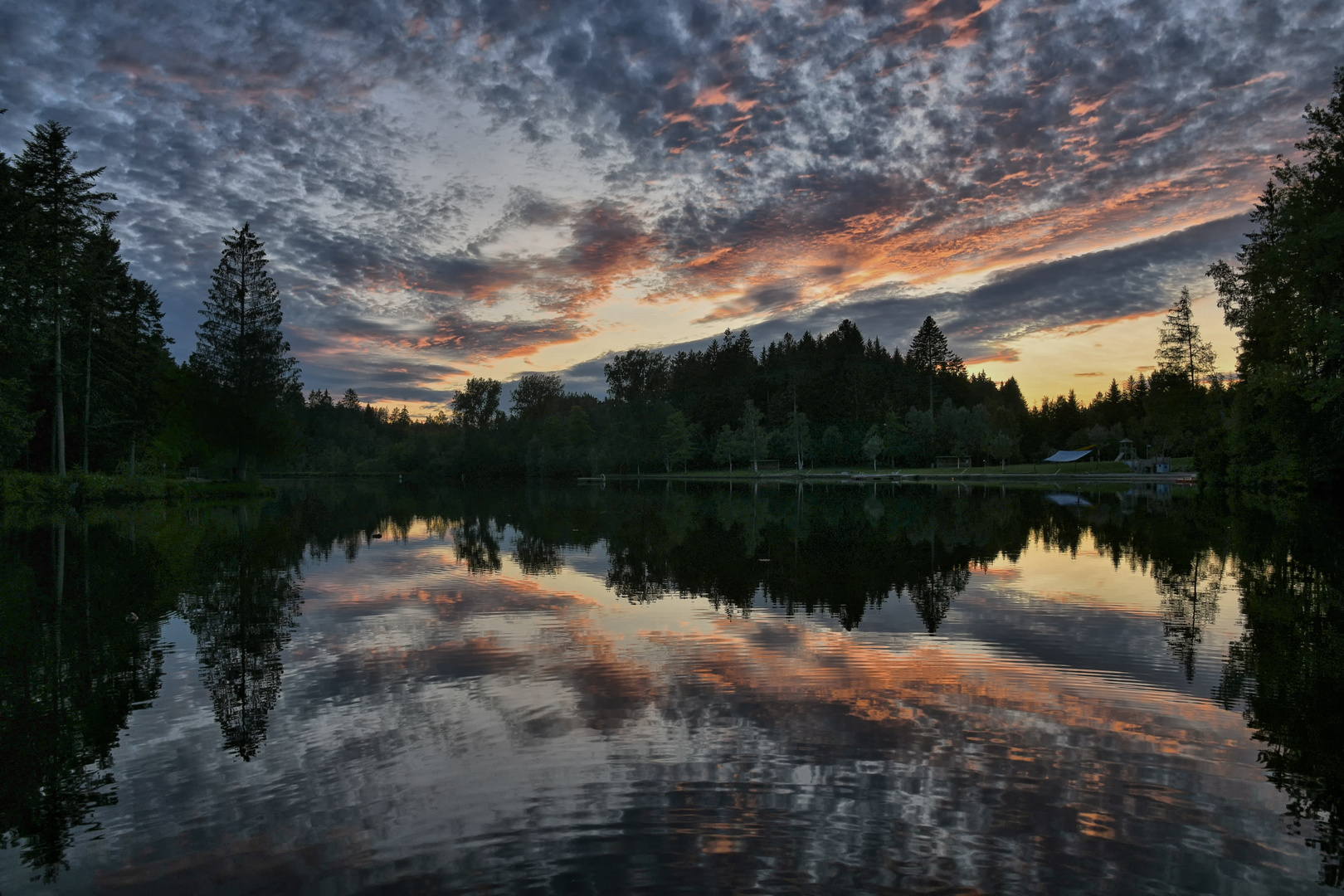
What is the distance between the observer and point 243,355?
5138 centimetres

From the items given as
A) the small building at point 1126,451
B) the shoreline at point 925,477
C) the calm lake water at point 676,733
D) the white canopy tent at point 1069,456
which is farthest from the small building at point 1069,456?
the calm lake water at point 676,733

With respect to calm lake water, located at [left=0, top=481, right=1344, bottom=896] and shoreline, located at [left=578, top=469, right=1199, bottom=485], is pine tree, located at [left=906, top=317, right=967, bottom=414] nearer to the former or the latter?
shoreline, located at [left=578, top=469, right=1199, bottom=485]

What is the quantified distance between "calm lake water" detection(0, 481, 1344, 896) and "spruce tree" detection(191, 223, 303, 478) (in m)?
38.3

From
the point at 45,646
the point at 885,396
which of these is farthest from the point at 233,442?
the point at 885,396

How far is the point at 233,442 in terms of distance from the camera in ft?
172

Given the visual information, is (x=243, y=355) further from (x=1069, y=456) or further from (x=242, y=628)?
(x=1069, y=456)

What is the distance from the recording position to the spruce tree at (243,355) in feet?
167

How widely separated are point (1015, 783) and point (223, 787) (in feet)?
22.1

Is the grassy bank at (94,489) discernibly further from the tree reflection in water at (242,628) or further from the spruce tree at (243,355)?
the tree reflection in water at (242,628)

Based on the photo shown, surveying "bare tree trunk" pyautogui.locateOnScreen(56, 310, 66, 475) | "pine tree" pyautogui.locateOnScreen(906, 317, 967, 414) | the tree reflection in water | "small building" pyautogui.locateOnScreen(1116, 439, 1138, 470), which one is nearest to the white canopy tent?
"small building" pyautogui.locateOnScreen(1116, 439, 1138, 470)

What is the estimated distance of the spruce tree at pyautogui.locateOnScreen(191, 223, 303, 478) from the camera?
51.0 m

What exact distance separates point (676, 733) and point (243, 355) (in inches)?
2173

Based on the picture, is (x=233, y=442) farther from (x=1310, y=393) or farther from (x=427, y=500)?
(x=1310, y=393)

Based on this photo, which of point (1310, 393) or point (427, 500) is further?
point (427, 500)
